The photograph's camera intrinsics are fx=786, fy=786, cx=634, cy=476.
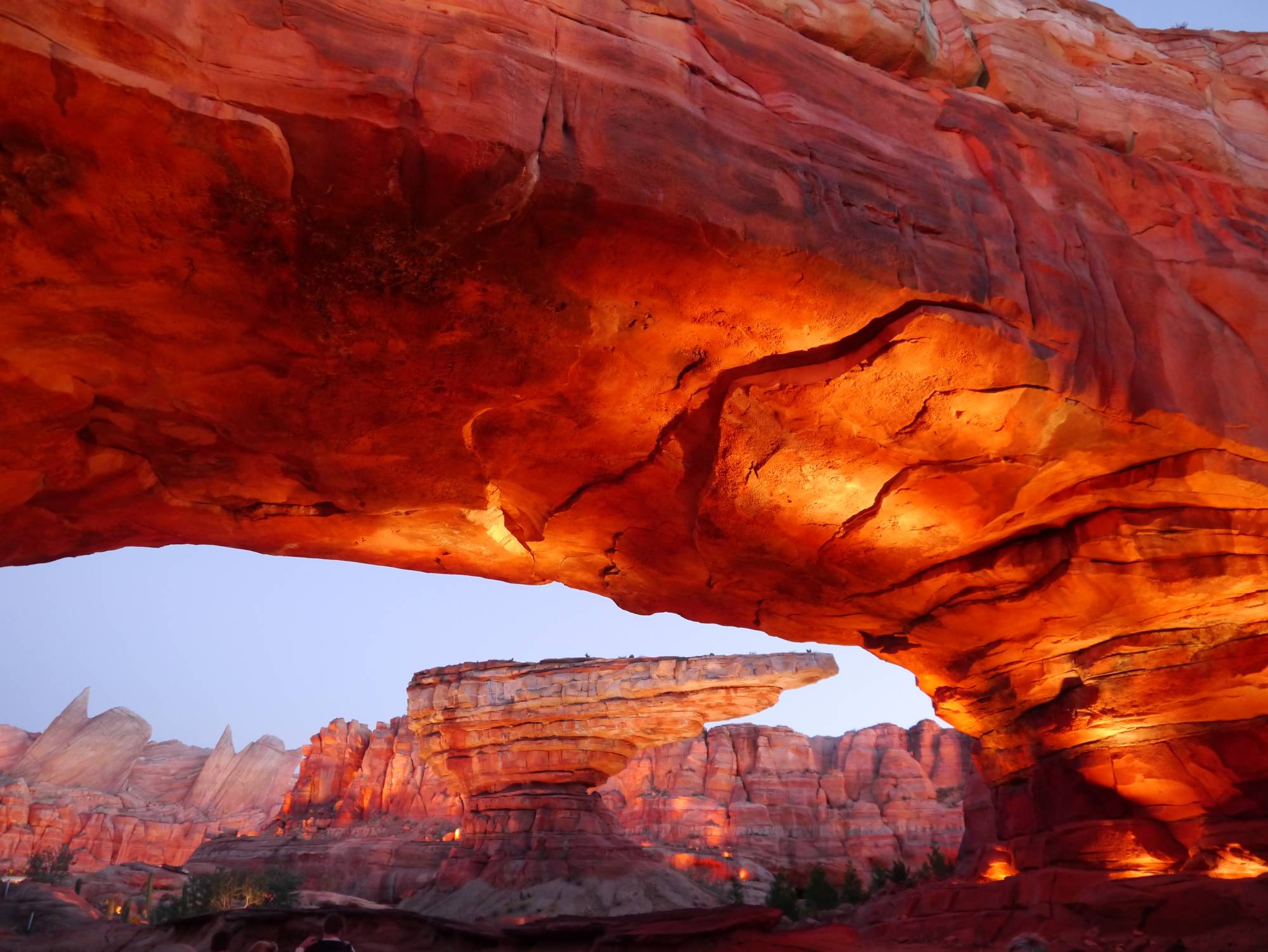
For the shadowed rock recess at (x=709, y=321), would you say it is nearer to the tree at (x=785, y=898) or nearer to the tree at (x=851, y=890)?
the tree at (x=785, y=898)

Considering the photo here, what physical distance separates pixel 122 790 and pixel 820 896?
57.7 m

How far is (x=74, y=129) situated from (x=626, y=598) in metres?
7.49

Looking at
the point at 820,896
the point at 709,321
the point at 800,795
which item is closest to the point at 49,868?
the point at 820,896

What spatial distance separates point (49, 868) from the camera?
3500 centimetres

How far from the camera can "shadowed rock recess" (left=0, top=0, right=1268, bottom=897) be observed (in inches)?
167

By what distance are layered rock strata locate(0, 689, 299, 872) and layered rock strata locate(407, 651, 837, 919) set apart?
99.3 ft

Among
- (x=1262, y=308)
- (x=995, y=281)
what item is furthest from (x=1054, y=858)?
(x=995, y=281)

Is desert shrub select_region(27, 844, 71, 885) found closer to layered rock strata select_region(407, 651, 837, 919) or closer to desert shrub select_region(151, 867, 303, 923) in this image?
desert shrub select_region(151, 867, 303, 923)

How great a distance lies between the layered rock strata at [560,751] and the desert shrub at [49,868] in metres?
14.5

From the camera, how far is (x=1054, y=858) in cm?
969

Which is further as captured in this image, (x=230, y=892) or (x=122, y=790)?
(x=122, y=790)

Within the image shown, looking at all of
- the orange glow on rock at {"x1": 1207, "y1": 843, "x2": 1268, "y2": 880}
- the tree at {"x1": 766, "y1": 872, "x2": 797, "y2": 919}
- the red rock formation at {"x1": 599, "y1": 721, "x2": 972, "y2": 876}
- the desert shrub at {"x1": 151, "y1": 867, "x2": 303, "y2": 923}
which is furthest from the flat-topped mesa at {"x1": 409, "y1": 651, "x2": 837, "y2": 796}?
the red rock formation at {"x1": 599, "y1": 721, "x2": 972, "y2": 876}

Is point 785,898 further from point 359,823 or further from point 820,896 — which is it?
point 359,823

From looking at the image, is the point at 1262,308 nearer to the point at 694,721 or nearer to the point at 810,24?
the point at 810,24
